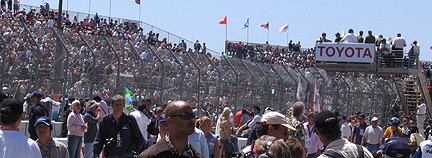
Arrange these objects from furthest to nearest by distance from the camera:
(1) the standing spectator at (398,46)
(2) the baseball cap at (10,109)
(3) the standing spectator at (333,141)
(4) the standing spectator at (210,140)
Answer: (1) the standing spectator at (398,46), (4) the standing spectator at (210,140), (2) the baseball cap at (10,109), (3) the standing spectator at (333,141)

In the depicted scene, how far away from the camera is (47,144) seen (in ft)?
19.5

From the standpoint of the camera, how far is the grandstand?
16.3 metres

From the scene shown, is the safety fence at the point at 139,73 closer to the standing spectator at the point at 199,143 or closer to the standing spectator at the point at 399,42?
the standing spectator at the point at 399,42

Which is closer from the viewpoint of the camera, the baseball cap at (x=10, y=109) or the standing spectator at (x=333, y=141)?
the standing spectator at (x=333, y=141)

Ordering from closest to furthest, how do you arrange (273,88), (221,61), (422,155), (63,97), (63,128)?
(422,155) → (63,128) → (63,97) → (221,61) → (273,88)

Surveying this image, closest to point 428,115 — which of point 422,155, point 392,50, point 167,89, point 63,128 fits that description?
point 392,50

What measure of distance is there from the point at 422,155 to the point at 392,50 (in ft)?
66.8

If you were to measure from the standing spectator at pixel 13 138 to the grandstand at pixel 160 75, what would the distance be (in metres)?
10.8

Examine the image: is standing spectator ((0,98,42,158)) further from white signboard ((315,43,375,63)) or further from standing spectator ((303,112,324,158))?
white signboard ((315,43,375,63))

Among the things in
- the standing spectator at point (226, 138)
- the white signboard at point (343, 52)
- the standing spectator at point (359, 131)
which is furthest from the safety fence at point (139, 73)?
the standing spectator at point (226, 138)

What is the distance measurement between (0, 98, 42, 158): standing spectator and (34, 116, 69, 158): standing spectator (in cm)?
93

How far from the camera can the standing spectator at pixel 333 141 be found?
445 centimetres

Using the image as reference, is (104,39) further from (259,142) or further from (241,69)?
(259,142)

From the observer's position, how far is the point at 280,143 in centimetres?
454
